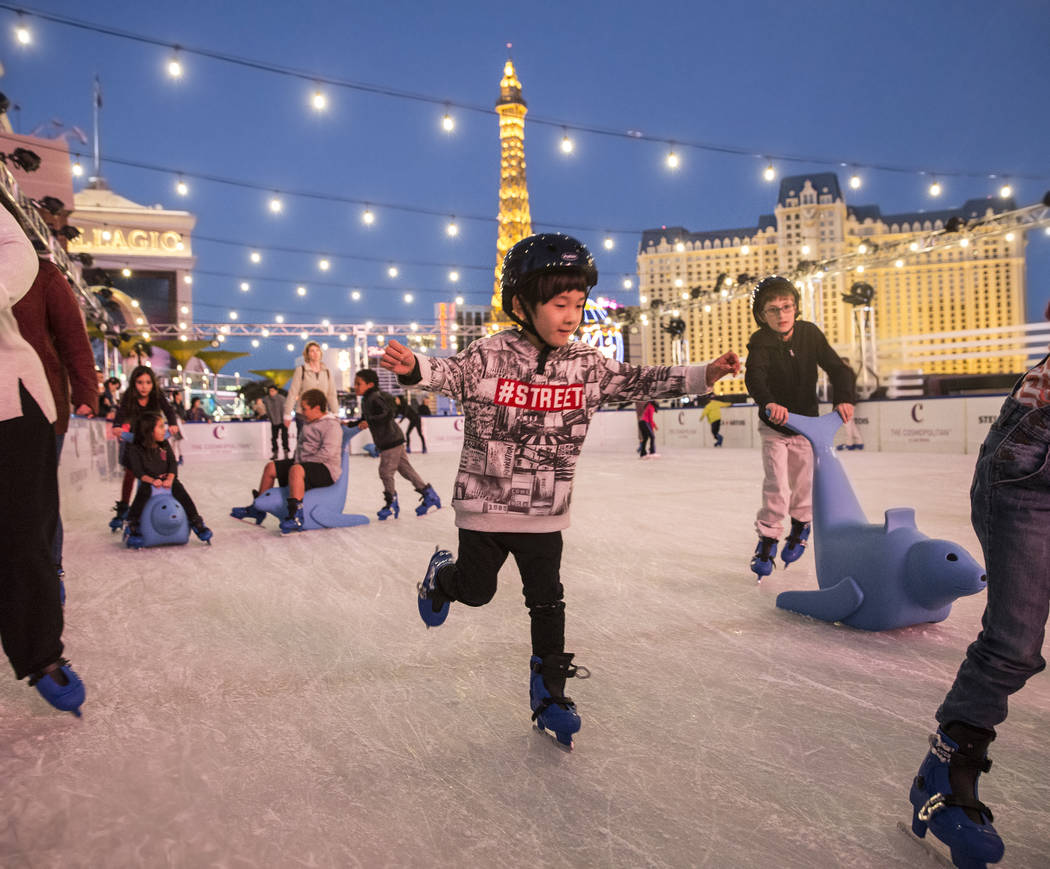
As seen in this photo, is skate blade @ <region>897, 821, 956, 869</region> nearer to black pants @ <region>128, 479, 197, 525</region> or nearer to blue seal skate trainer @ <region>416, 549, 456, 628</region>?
blue seal skate trainer @ <region>416, 549, 456, 628</region>

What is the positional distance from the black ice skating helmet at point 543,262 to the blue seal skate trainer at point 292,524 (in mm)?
3604

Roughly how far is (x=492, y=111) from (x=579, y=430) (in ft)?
33.5

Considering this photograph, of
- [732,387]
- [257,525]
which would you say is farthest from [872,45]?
[257,525]

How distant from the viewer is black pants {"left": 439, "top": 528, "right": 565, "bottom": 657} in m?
1.85

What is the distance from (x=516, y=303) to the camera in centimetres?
187

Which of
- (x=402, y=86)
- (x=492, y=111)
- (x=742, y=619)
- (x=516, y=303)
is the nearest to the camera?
(x=516, y=303)

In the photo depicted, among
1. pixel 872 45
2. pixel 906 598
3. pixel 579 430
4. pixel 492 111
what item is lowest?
pixel 906 598

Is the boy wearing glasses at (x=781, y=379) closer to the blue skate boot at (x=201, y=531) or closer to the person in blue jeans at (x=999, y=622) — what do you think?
the person in blue jeans at (x=999, y=622)

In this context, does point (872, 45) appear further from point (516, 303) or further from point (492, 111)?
point (516, 303)

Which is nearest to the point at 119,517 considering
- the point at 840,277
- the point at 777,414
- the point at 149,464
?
the point at 149,464

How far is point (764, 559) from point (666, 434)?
47.1ft

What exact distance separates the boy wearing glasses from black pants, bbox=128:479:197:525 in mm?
3389

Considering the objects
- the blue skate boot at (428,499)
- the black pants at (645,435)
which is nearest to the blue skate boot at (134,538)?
the blue skate boot at (428,499)

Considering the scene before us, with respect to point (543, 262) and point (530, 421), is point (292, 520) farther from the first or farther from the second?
point (543, 262)
